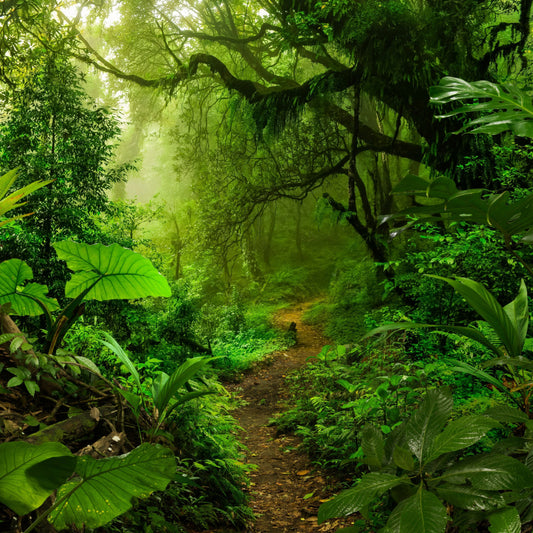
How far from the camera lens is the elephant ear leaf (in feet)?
6.92

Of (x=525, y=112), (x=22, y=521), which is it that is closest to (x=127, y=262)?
(x=22, y=521)

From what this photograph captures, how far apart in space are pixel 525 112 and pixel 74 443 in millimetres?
2093

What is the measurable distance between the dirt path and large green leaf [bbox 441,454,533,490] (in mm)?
1740

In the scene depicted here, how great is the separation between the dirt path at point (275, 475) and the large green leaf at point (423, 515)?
1.80m

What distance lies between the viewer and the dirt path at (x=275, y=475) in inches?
95.2

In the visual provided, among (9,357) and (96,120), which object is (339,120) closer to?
(96,120)

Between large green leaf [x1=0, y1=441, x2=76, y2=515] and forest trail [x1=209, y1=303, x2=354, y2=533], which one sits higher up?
large green leaf [x1=0, y1=441, x2=76, y2=515]

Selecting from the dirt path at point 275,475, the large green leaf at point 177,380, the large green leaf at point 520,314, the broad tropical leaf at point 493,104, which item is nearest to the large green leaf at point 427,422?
the large green leaf at point 520,314

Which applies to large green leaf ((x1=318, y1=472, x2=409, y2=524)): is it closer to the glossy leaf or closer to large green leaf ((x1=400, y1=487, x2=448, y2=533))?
large green leaf ((x1=400, y1=487, x2=448, y2=533))

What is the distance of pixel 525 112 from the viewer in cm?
116

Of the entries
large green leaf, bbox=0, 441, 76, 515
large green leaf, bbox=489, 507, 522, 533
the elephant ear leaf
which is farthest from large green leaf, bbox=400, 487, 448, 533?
the elephant ear leaf

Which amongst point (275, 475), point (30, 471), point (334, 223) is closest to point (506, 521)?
point (30, 471)

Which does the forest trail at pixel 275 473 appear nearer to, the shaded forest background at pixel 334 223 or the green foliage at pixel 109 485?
the shaded forest background at pixel 334 223

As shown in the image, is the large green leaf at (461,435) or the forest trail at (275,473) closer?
the large green leaf at (461,435)
